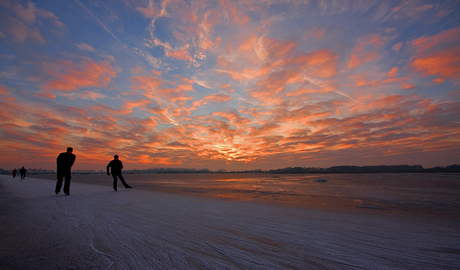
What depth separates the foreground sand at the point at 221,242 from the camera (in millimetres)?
2246

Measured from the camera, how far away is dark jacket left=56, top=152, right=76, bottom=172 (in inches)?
339

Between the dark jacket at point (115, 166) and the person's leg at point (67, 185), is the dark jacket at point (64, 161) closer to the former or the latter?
the person's leg at point (67, 185)

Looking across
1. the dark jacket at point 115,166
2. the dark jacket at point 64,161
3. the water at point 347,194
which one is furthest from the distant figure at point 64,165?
the water at point 347,194

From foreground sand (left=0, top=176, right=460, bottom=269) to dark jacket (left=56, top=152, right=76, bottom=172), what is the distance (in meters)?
4.86

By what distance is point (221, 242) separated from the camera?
2918 millimetres

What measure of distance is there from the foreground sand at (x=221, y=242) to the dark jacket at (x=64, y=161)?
486cm

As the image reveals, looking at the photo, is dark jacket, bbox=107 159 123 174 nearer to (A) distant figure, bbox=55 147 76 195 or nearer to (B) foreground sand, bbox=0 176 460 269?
(A) distant figure, bbox=55 147 76 195

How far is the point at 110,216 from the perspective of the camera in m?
4.50

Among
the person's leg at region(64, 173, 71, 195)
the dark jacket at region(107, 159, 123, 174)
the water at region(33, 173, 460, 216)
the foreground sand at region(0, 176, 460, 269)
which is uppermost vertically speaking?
the dark jacket at region(107, 159, 123, 174)

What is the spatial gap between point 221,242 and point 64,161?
9197 millimetres

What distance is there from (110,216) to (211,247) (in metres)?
3.05

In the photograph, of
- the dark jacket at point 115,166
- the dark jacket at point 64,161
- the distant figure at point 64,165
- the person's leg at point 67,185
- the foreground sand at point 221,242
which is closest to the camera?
the foreground sand at point 221,242

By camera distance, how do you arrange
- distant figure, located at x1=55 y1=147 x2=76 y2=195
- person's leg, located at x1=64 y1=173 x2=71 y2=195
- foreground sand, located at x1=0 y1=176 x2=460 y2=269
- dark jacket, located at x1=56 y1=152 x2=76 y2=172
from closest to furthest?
foreground sand, located at x1=0 y1=176 x2=460 y2=269 → person's leg, located at x1=64 y1=173 x2=71 y2=195 → distant figure, located at x1=55 y1=147 x2=76 y2=195 → dark jacket, located at x1=56 y1=152 x2=76 y2=172

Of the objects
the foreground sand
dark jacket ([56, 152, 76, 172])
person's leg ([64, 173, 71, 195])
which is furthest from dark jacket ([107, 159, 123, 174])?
the foreground sand
